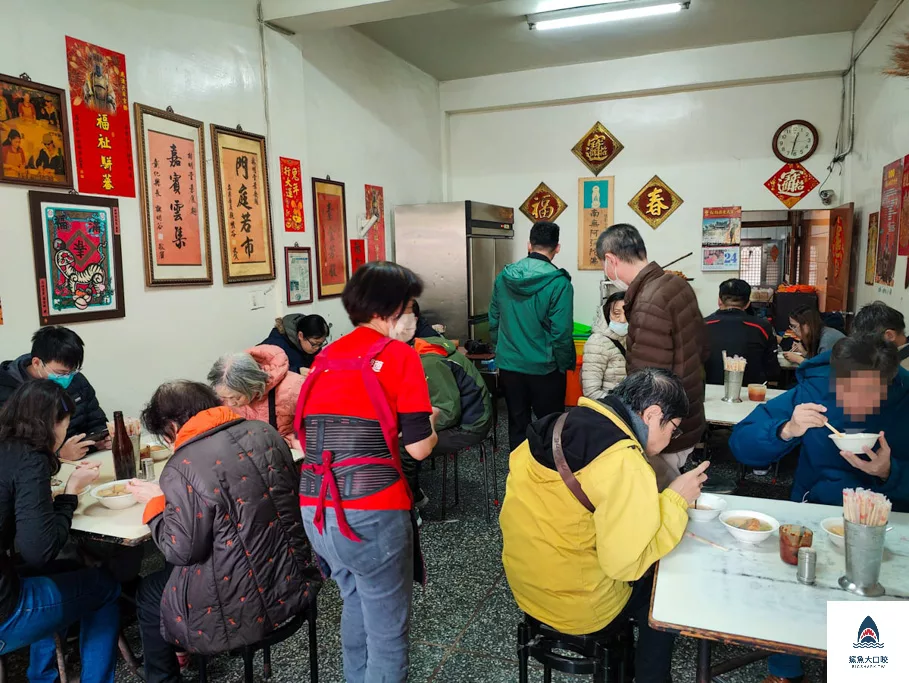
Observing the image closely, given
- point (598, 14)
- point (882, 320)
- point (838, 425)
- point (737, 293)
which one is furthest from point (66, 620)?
point (598, 14)

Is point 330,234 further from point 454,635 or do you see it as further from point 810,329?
point 810,329

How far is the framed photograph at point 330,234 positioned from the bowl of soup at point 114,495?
2699 millimetres

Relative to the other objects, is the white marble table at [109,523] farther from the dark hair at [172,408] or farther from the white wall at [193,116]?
the white wall at [193,116]

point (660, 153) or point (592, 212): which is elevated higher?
point (660, 153)

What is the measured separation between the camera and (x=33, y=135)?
2689mm

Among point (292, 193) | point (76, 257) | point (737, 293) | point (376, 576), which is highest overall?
point (292, 193)

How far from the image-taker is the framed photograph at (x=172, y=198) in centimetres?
325

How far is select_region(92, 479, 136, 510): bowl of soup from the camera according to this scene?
2.05 meters

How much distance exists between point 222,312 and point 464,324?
237 centimetres

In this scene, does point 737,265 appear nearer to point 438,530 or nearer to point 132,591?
point 438,530

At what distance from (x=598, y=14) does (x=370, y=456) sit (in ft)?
14.7

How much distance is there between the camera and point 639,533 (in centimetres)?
144

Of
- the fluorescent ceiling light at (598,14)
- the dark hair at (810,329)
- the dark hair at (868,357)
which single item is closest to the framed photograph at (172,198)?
→ the fluorescent ceiling light at (598,14)

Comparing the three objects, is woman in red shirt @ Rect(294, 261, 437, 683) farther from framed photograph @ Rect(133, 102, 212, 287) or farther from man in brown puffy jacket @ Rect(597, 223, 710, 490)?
framed photograph @ Rect(133, 102, 212, 287)
